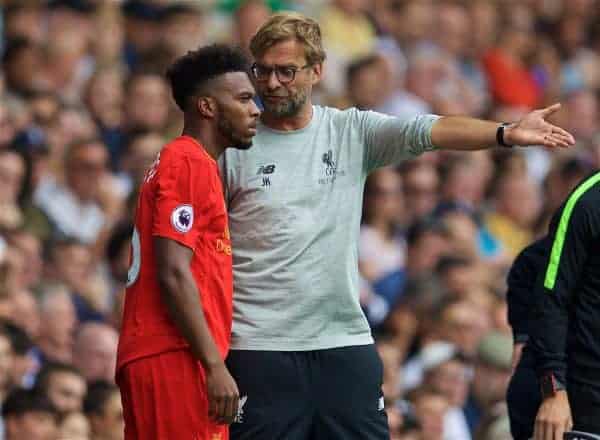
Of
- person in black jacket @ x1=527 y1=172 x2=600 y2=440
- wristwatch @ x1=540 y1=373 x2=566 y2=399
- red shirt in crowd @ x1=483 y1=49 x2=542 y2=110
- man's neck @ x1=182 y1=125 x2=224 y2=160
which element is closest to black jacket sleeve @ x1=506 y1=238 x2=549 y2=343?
person in black jacket @ x1=527 y1=172 x2=600 y2=440

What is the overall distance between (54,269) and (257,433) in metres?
3.85

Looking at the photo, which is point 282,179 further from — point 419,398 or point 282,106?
point 419,398

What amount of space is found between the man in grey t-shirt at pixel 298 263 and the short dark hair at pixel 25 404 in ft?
8.26

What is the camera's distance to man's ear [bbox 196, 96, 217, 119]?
586 centimetres

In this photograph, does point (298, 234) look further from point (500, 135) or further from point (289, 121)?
point (500, 135)

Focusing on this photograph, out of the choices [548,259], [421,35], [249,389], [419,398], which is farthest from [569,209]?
[421,35]

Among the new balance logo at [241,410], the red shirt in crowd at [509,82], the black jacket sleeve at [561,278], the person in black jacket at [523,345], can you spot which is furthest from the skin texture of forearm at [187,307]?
the red shirt in crowd at [509,82]

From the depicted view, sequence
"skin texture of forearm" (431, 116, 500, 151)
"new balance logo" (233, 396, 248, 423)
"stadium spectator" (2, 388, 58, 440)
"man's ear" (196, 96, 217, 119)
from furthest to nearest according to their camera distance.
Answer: "stadium spectator" (2, 388, 58, 440)
"new balance logo" (233, 396, 248, 423)
"skin texture of forearm" (431, 116, 500, 151)
"man's ear" (196, 96, 217, 119)

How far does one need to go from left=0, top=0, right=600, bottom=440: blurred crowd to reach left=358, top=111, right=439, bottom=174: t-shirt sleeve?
2.50 metres

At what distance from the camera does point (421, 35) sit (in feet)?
45.8

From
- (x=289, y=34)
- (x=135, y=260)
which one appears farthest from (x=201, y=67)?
(x=135, y=260)

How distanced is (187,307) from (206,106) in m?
0.75

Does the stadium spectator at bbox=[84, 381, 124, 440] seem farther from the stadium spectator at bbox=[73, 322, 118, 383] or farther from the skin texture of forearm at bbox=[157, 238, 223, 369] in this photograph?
the skin texture of forearm at bbox=[157, 238, 223, 369]

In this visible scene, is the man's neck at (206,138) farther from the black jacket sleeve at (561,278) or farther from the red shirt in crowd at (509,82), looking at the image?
the red shirt in crowd at (509,82)
